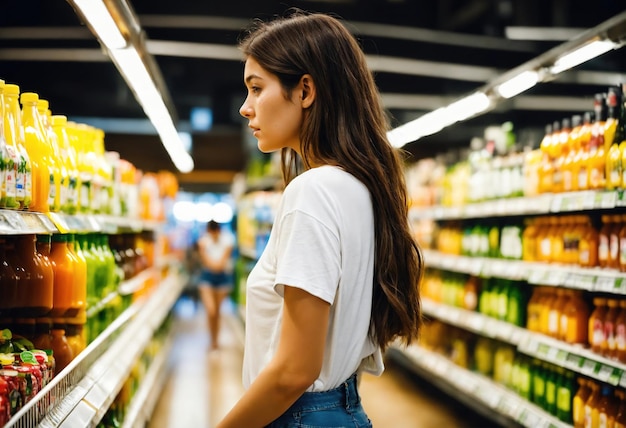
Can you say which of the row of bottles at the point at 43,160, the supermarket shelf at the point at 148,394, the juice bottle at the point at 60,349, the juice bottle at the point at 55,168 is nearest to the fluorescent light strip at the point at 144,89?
the row of bottles at the point at 43,160

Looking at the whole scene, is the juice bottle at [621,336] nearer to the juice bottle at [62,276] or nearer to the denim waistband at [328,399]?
the denim waistband at [328,399]

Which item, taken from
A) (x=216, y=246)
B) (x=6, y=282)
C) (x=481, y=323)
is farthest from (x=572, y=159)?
(x=216, y=246)

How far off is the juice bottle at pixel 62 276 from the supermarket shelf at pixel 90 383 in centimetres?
21

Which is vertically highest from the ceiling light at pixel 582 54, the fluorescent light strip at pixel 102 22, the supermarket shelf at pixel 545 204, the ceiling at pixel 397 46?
the ceiling at pixel 397 46

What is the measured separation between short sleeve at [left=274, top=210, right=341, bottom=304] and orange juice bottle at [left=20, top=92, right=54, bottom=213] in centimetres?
124

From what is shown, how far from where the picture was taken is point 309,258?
1.32 m

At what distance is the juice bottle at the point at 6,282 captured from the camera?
2.08 m

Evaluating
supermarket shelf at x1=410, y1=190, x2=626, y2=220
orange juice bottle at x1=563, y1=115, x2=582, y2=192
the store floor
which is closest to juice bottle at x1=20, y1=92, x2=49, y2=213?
supermarket shelf at x1=410, y1=190, x2=626, y2=220

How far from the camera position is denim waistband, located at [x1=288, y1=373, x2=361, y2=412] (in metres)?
1.44

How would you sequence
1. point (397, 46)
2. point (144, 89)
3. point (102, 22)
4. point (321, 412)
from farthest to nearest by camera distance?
point (397, 46) → point (144, 89) → point (102, 22) → point (321, 412)

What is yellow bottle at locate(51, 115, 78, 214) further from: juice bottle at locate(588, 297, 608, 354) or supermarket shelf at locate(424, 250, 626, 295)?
juice bottle at locate(588, 297, 608, 354)

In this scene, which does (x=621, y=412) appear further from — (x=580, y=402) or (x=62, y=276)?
(x=62, y=276)

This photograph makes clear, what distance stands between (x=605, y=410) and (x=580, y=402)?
23 cm

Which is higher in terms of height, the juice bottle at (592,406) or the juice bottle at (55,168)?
the juice bottle at (55,168)
